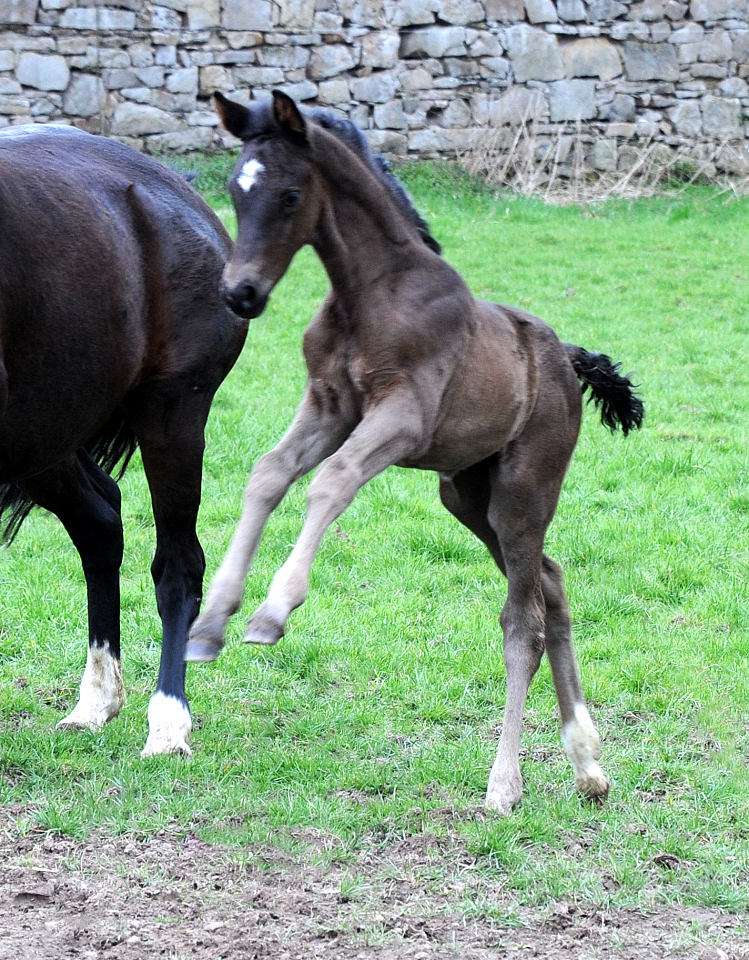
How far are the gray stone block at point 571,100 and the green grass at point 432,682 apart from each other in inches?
356

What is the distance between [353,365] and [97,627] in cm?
198

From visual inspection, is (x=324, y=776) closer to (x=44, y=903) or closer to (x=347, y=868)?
(x=347, y=868)

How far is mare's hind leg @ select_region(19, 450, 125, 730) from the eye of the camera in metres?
4.47

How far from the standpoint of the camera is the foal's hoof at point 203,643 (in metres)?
2.68

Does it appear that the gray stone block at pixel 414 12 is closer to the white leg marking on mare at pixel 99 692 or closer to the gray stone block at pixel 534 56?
the gray stone block at pixel 534 56

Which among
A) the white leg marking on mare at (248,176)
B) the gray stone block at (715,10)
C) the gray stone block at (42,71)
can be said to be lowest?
the gray stone block at (42,71)

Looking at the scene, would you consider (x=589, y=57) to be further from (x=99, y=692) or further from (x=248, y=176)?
(x=248, y=176)

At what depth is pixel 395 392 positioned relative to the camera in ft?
10.2

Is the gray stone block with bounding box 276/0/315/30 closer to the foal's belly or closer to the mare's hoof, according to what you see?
the foal's belly

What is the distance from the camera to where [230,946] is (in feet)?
9.73

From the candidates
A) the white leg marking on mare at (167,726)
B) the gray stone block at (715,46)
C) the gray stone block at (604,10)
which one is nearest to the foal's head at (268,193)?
the white leg marking on mare at (167,726)

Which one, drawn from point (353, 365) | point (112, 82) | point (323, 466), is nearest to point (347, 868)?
point (323, 466)

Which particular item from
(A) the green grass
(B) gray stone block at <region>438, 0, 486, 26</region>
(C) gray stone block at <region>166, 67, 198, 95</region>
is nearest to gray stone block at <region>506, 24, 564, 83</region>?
(B) gray stone block at <region>438, 0, 486, 26</region>

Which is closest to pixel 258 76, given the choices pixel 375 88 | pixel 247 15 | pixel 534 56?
pixel 247 15
